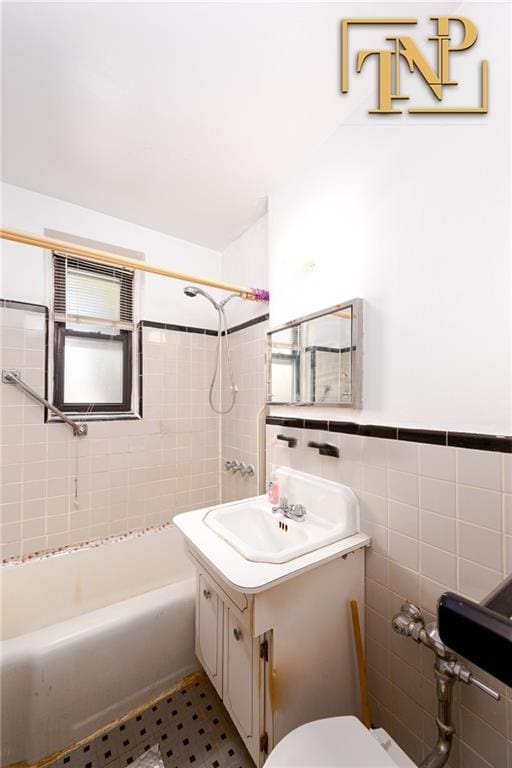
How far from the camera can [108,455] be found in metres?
1.84

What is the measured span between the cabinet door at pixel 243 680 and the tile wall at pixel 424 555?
45cm

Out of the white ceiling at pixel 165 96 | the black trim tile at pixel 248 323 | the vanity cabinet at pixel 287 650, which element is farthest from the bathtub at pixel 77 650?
the white ceiling at pixel 165 96

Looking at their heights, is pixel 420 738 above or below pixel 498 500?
below

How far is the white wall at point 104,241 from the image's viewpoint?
159cm

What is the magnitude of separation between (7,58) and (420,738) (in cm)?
261

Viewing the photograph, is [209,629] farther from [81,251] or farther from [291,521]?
[81,251]

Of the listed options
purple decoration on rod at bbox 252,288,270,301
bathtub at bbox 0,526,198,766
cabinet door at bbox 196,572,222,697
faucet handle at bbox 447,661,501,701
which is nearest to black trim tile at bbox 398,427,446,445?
faucet handle at bbox 447,661,501,701

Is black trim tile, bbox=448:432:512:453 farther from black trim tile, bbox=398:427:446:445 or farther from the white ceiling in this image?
the white ceiling

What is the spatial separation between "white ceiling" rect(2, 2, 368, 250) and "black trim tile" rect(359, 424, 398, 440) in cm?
126

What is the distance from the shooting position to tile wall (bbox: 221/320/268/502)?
184cm

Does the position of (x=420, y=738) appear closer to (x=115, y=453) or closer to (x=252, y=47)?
(x=115, y=453)

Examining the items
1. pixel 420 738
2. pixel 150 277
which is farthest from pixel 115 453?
pixel 420 738

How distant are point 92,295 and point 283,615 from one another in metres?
1.96

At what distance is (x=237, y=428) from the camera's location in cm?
206
